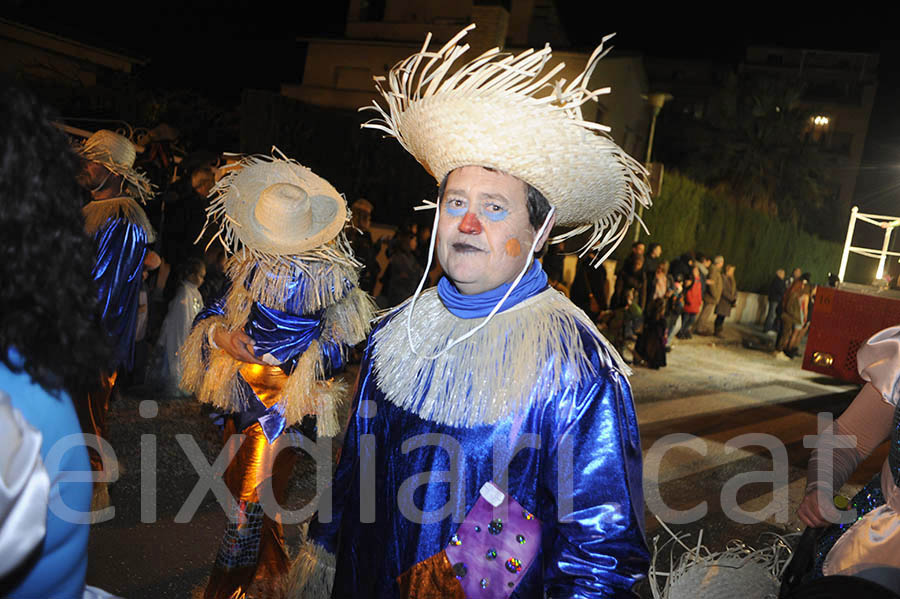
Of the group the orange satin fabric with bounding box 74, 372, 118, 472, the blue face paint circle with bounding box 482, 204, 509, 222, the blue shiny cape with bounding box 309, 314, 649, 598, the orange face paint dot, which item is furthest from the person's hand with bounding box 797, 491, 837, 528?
the orange satin fabric with bounding box 74, 372, 118, 472

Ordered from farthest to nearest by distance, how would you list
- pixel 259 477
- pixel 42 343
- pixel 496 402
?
pixel 259 477 < pixel 496 402 < pixel 42 343

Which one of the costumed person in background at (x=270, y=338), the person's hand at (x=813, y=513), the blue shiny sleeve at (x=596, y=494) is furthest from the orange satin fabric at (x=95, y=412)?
the person's hand at (x=813, y=513)

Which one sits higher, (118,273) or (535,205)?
(535,205)

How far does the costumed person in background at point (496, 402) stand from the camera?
1.96 meters

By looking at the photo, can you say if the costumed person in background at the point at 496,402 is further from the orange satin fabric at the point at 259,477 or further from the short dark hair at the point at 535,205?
the orange satin fabric at the point at 259,477

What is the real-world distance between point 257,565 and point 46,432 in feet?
8.71

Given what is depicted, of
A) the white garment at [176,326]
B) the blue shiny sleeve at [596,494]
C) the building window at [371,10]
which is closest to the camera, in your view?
the blue shiny sleeve at [596,494]

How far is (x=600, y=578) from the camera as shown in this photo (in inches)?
71.5

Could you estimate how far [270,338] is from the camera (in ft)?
12.7

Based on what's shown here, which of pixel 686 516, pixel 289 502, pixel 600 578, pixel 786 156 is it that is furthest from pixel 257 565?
pixel 786 156

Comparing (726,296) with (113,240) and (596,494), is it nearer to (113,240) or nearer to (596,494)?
(113,240)

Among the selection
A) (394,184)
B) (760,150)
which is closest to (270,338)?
(394,184)

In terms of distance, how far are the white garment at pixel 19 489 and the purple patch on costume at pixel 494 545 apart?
45.8 inches

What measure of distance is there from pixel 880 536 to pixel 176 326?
6245 millimetres
